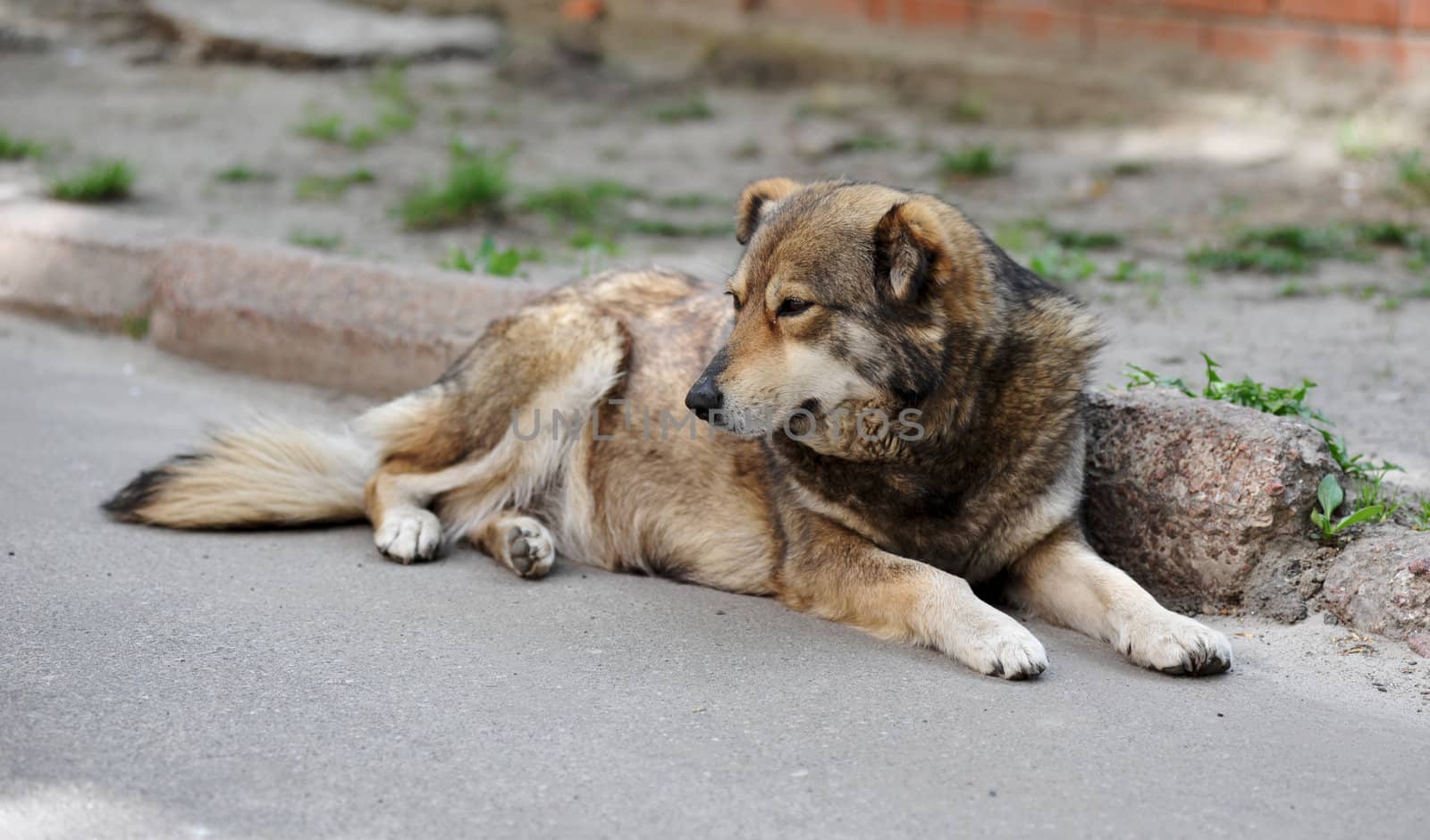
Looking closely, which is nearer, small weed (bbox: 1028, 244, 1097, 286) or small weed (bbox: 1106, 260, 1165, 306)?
small weed (bbox: 1028, 244, 1097, 286)

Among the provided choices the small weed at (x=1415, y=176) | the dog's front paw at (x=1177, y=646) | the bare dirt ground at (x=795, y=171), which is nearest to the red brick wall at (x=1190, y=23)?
the bare dirt ground at (x=795, y=171)

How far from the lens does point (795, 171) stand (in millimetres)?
8711

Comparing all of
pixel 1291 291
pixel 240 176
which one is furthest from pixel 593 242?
pixel 1291 291

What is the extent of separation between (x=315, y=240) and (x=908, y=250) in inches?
164

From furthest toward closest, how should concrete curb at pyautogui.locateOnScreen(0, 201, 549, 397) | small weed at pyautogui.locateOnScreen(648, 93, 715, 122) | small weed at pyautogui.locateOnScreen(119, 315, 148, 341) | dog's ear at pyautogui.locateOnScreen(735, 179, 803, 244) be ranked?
small weed at pyautogui.locateOnScreen(648, 93, 715, 122) < small weed at pyautogui.locateOnScreen(119, 315, 148, 341) < concrete curb at pyautogui.locateOnScreen(0, 201, 549, 397) < dog's ear at pyautogui.locateOnScreen(735, 179, 803, 244)

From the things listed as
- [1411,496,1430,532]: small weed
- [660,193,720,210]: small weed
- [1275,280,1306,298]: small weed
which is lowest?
[660,193,720,210]: small weed

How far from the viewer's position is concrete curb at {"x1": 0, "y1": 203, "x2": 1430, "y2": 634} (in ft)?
12.7

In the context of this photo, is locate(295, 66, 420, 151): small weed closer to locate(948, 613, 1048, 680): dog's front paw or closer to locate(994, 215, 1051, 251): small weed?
locate(994, 215, 1051, 251): small weed

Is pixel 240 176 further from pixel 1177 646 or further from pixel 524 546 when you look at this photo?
pixel 1177 646

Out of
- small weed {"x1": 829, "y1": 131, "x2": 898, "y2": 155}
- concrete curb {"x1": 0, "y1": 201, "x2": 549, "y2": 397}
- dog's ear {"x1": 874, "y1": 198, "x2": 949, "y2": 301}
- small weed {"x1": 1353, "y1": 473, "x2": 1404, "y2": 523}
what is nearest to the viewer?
dog's ear {"x1": 874, "y1": 198, "x2": 949, "y2": 301}

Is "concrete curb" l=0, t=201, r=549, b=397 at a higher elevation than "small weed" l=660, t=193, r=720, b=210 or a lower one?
lower

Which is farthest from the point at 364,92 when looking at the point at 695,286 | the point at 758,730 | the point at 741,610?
the point at 758,730

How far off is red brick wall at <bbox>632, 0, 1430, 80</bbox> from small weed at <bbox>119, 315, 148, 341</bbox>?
19.4 feet

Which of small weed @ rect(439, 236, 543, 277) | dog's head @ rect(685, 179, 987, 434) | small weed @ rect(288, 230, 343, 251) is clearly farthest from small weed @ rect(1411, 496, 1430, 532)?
small weed @ rect(288, 230, 343, 251)
